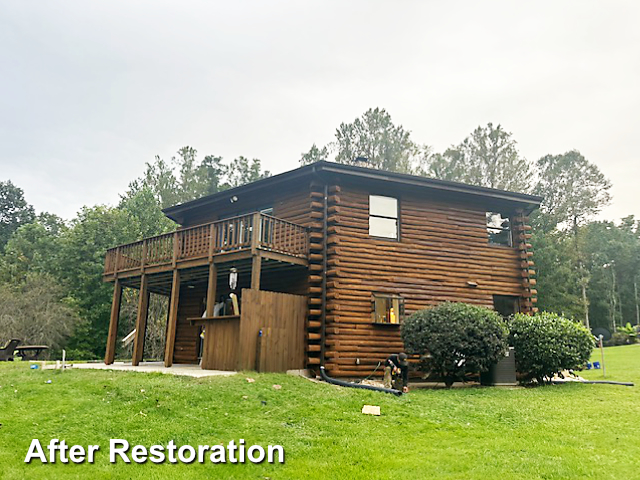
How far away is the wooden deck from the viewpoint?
12.4m

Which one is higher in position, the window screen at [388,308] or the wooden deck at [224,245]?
the wooden deck at [224,245]

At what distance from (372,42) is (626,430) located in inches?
540

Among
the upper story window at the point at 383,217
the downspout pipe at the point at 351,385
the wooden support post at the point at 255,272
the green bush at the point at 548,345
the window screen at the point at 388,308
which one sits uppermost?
the upper story window at the point at 383,217

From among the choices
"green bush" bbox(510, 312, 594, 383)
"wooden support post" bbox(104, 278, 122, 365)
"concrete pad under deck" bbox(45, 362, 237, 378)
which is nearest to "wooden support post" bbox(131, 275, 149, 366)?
"wooden support post" bbox(104, 278, 122, 365)

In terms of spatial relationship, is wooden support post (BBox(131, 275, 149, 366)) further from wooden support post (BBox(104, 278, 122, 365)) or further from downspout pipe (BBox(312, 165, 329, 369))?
downspout pipe (BBox(312, 165, 329, 369))

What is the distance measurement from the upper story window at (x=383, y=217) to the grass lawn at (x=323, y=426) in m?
A: 5.24

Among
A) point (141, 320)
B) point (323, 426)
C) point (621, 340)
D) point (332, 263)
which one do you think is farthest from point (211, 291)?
point (621, 340)

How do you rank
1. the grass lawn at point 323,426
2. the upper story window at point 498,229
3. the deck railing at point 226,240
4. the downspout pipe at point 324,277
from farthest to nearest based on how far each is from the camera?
the upper story window at point 498,229 → the downspout pipe at point 324,277 → the deck railing at point 226,240 → the grass lawn at point 323,426

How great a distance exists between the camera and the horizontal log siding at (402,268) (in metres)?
13.1

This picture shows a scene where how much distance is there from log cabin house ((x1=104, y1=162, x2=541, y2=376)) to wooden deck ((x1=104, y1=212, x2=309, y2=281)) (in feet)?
0.11

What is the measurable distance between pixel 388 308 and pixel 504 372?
3.38m

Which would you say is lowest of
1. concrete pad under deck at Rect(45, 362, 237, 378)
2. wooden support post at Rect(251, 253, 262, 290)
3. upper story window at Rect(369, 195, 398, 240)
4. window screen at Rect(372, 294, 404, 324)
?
concrete pad under deck at Rect(45, 362, 237, 378)

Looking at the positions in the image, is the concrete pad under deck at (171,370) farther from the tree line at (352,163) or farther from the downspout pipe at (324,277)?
the tree line at (352,163)

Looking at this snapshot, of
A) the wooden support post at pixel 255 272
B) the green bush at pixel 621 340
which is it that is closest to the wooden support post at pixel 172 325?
the wooden support post at pixel 255 272
